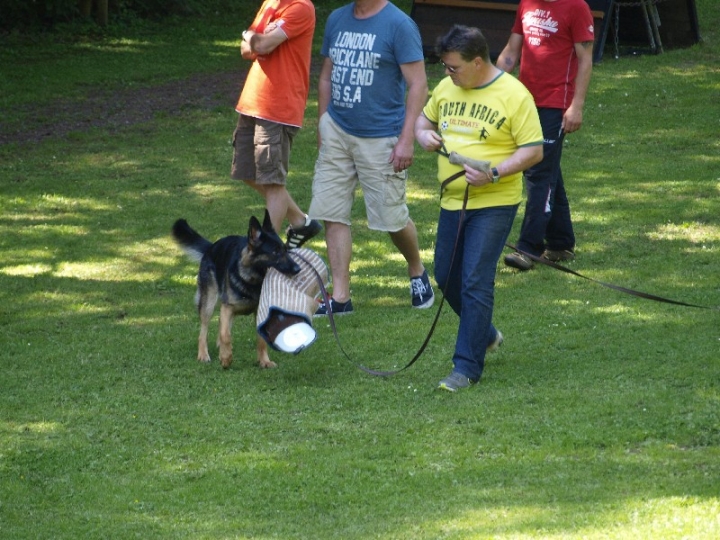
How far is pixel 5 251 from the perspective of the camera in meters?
9.54

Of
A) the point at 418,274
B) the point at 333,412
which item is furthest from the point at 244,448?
the point at 418,274

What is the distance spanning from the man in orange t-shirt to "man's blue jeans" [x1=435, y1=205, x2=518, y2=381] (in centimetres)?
230

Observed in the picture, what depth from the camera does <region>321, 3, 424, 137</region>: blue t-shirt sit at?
691 cm

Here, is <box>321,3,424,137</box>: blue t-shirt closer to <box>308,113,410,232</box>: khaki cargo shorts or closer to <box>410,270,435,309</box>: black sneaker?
<box>308,113,410,232</box>: khaki cargo shorts

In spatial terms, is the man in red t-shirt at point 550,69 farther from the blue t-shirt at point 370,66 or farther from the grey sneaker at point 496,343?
the grey sneaker at point 496,343

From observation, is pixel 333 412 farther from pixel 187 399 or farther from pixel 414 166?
pixel 414 166

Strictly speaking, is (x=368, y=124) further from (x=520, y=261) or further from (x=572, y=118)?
(x=520, y=261)

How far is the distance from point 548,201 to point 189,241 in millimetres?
2703

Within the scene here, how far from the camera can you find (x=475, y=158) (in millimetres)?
5602

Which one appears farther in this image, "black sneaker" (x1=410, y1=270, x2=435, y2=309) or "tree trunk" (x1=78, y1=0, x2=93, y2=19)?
"tree trunk" (x1=78, y1=0, x2=93, y2=19)

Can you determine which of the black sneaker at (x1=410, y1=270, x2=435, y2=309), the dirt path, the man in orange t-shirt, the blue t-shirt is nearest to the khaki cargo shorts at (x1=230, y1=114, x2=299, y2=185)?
the man in orange t-shirt

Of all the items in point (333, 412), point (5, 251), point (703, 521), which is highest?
point (703, 521)

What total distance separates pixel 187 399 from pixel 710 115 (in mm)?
9323

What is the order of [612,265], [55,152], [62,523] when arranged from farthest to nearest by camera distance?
1. [55,152]
2. [612,265]
3. [62,523]
